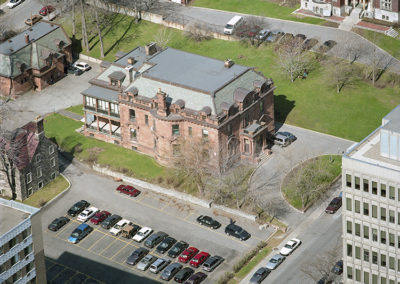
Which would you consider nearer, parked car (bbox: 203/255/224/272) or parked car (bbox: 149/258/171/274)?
parked car (bbox: 203/255/224/272)

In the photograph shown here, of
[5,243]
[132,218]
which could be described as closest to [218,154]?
[132,218]

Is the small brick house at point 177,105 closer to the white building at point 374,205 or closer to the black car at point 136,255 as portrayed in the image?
the black car at point 136,255

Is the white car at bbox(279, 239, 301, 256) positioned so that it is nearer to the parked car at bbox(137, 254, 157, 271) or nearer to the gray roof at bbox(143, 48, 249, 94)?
the parked car at bbox(137, 254, 157, 271)

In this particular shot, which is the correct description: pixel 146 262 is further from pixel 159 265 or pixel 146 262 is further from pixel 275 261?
pixel 275 261

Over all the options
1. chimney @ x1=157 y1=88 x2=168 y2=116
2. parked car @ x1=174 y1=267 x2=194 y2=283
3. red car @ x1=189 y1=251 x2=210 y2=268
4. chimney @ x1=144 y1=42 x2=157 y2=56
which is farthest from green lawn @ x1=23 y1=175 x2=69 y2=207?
parked car @ x1=174 y1=267 x2=194 y2=283

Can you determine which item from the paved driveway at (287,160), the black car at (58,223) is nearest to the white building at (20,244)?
the black car at (58,223)

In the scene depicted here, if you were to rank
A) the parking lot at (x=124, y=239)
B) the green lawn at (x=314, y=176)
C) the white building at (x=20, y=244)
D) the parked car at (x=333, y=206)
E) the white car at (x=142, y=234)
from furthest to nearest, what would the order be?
the green lawn at (x=314, y=176) → the parked car at (x=333, y=206) → the white car at (x=142, y=234) → the parking lot at (x=124, y=239) → the white building at (x=20, y=244)
